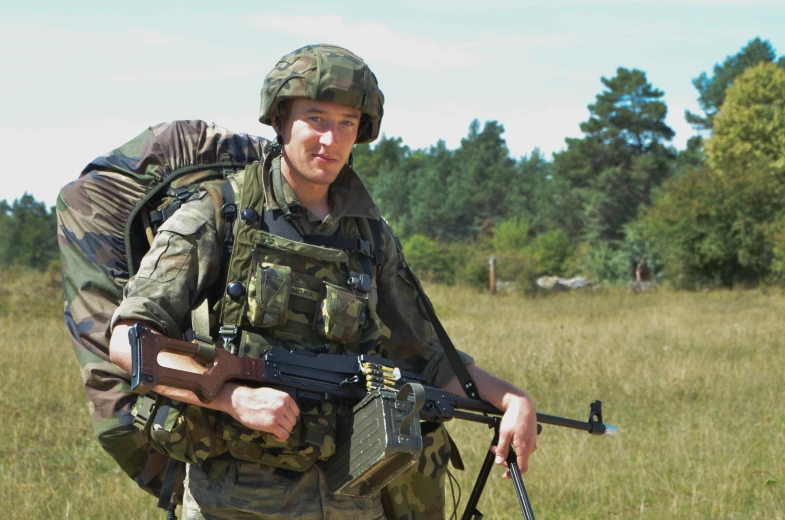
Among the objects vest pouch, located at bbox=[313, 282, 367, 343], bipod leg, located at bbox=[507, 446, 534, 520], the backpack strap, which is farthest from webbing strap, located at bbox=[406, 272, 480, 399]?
vest pouch, located at bbox=[313, 282, 367, 343]

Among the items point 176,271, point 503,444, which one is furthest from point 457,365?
point 176,271

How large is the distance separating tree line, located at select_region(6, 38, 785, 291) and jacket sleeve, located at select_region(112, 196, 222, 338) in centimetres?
2581

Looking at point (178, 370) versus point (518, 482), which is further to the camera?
point (518, 482)

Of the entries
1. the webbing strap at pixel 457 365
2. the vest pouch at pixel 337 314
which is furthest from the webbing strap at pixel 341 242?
the webbing strap at pixel 457 365

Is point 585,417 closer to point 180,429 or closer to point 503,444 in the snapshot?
point 503,444

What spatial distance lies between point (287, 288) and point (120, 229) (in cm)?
83

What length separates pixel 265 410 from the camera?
245 cm

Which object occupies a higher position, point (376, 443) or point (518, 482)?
point (376, 443)

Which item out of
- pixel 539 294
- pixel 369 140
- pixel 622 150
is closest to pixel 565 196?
pixel 622 150

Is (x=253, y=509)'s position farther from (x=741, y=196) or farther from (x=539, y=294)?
(x=741, y=196)

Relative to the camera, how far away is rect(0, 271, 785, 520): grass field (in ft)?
18.7

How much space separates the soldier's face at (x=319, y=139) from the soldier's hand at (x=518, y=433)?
0.91 meters

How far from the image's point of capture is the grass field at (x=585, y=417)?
5711mm

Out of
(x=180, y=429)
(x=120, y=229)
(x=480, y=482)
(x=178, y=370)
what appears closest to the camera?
(x=178, y=370)
